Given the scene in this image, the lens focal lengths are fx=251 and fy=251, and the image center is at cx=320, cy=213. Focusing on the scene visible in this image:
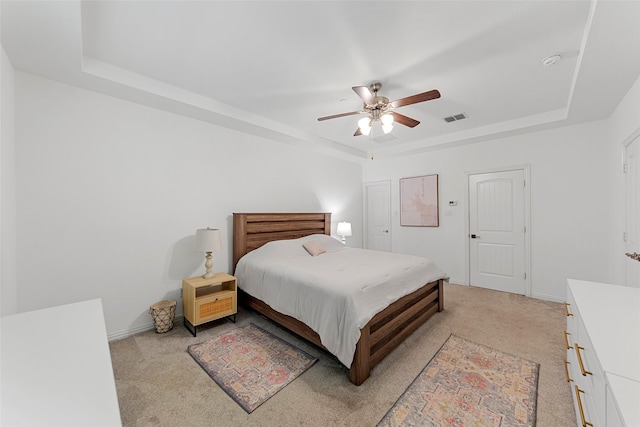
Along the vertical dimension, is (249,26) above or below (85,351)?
above

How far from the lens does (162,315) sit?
268 centimetres

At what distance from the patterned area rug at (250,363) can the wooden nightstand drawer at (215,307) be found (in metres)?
0.24

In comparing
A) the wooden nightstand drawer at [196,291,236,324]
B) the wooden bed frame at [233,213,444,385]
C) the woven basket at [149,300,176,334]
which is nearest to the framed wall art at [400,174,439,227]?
the wooden bed frame at [233,213,444,385]

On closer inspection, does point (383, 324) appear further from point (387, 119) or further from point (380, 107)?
→ point (380, 107)

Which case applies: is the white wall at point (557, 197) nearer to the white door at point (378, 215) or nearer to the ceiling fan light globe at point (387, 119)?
the white door at point (378, 215)

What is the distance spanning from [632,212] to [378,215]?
11.8 feet

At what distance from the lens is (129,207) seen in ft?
8.80

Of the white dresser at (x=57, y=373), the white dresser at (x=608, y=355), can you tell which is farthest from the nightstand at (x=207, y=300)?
the white dresser at (x=608, y=355)

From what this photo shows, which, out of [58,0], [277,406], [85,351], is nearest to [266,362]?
[277,406]

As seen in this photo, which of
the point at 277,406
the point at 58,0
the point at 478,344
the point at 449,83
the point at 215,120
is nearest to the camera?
the point at 58,0

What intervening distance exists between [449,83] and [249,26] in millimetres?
2041

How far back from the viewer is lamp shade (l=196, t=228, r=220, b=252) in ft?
9.39

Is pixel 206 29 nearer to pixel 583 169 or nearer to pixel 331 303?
pixel 331 303

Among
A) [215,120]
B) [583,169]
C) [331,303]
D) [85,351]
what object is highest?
[215,120]
